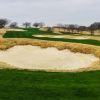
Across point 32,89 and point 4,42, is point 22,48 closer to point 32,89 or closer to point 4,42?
point 4,42

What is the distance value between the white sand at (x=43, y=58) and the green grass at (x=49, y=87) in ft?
43.2

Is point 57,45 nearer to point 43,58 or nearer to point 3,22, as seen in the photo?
point 43,58

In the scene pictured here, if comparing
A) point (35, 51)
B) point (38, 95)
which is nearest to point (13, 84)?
point (38, 95)

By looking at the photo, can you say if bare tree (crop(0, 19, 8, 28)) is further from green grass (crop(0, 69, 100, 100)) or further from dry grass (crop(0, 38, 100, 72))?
green grass (crop(0, 69, 100, 100))

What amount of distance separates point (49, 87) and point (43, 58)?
989 inches

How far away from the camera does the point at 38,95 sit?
22656mm

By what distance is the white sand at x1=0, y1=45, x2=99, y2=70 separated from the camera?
44594mm

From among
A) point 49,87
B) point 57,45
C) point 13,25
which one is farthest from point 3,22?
point 49,87

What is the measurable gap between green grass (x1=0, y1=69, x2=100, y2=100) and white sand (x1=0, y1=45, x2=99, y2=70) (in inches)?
519

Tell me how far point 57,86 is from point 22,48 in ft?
95.9

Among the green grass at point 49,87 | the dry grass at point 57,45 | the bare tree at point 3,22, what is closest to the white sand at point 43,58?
the dry grass at point 57,45

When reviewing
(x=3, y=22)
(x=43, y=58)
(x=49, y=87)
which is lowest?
(x=43, y=58)

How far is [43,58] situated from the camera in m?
49.9

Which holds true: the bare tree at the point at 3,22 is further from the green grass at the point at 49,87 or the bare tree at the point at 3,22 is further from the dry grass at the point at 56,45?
the green grass at the point at 49,87
